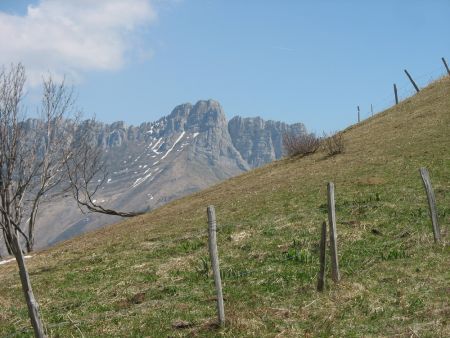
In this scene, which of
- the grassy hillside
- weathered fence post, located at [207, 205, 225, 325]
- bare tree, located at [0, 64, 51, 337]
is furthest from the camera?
bare tree, located at [0, 64, 51, 337]

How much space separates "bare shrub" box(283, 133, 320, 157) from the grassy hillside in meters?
7.01

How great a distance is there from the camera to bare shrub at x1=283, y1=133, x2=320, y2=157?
4697cm

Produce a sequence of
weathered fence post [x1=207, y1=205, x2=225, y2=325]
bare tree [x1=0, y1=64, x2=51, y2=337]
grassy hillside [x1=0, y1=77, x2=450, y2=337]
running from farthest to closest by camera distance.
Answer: bare tree [x1=0, y1=64, x2=51, y2=337] → grassy hillside [x1=0, y1=77, x2=450, y2=337] → weathered fence post [x1=207, y1=205, x2=225, y2=325]

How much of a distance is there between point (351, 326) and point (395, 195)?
15.9 metres

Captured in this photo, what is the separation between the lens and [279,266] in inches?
698

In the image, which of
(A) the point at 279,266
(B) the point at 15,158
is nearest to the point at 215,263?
(A) the point at 279,266

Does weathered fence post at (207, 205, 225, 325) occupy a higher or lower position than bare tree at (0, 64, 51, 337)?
lower

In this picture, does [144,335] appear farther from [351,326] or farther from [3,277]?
[3,277]

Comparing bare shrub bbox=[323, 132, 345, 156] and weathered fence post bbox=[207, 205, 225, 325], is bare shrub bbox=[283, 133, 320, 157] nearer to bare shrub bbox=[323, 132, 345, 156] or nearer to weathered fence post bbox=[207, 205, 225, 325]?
bare shrub bbox=[323, 132, 345, 156]

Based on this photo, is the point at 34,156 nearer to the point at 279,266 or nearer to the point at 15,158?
the point at 15,158

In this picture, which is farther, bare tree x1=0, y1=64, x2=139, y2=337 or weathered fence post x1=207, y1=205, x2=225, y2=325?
bare tree x1=0, y1=64, x2=139, y2=337

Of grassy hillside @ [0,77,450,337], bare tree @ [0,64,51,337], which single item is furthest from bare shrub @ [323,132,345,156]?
bare tree @ [0,64,51,337]

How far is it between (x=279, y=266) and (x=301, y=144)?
30.9 m

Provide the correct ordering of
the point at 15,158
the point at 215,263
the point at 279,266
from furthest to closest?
the point at 15,158 < the point at 279,266 < the point at 215,263
